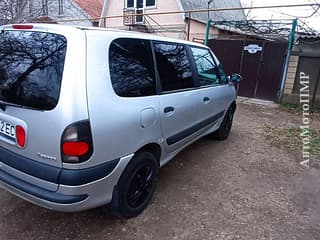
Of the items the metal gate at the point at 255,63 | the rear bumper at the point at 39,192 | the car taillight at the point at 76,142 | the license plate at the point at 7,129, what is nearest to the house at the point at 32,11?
the license plate at the point at 7,129

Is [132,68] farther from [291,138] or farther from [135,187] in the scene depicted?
[291,138]

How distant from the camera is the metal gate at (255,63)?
7.66 metres

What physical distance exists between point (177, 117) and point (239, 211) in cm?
116

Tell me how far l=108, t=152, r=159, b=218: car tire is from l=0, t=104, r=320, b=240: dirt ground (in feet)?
A: 0.39

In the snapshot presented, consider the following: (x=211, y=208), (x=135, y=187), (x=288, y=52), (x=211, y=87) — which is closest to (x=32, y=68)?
(x=135, y=187)

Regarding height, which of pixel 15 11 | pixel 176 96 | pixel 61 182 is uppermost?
pixel 15 11

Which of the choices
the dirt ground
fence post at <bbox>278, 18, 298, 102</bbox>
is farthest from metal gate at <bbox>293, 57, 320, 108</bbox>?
Answer: the dirt ground

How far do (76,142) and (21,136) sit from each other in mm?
455

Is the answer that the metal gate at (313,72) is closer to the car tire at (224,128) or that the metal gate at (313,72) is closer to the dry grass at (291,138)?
the dry grass at (291,138)

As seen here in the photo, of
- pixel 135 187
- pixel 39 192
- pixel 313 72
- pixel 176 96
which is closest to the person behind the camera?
pixel 39 192

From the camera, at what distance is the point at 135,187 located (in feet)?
7.58

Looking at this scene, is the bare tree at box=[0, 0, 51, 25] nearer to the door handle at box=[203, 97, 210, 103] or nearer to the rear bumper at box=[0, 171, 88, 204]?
→ the door handle at box=[203, 97, 210, 103]

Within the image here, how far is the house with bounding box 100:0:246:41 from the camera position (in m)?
12.9

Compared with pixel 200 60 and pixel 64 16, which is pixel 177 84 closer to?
pixel 200 60
